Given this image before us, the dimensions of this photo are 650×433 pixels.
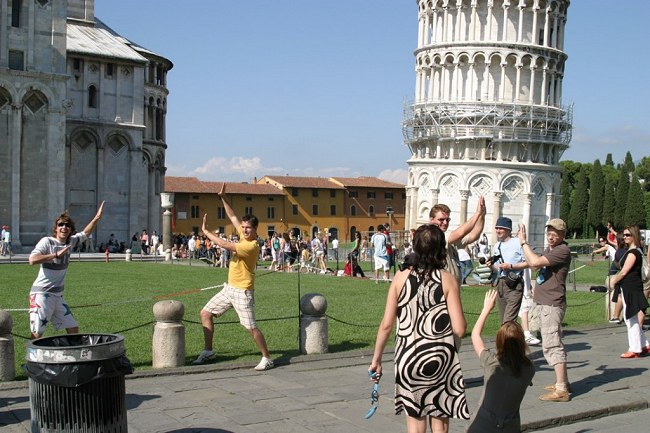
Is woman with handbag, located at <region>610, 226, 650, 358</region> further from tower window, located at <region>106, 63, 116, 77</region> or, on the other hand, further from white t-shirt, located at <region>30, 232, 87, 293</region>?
tower window, located at <region>106, 63, 116, 77</region>

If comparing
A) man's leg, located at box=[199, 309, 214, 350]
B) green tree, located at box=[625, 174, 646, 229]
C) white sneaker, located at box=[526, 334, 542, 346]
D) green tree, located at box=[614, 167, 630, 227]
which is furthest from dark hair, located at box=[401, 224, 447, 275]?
green tree, located at box=[614, 167, 630, 227]

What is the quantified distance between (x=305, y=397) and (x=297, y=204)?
84522 mm

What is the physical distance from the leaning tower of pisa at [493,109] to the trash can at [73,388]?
5850cm

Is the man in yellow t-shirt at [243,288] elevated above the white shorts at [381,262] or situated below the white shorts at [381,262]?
above

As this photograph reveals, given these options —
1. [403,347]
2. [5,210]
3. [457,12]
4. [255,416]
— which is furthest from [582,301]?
[457,12]

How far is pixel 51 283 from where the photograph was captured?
9.59m

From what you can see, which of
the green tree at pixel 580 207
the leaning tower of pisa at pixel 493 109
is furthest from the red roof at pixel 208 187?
the green tree at pixel 580 207

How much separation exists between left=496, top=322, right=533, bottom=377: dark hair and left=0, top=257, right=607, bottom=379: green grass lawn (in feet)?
18.0

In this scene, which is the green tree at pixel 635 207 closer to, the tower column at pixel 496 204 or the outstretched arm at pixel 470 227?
the tower column at pixel 496 204

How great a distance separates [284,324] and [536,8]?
5532cm

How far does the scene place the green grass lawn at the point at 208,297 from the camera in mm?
12811

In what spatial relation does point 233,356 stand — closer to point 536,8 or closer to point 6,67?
point 6,67

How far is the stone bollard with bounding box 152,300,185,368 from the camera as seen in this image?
10.4 m

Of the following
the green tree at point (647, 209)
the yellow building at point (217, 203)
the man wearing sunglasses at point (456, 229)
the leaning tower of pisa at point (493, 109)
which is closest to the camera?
the man wearing sunglasses at point (456, 229)
